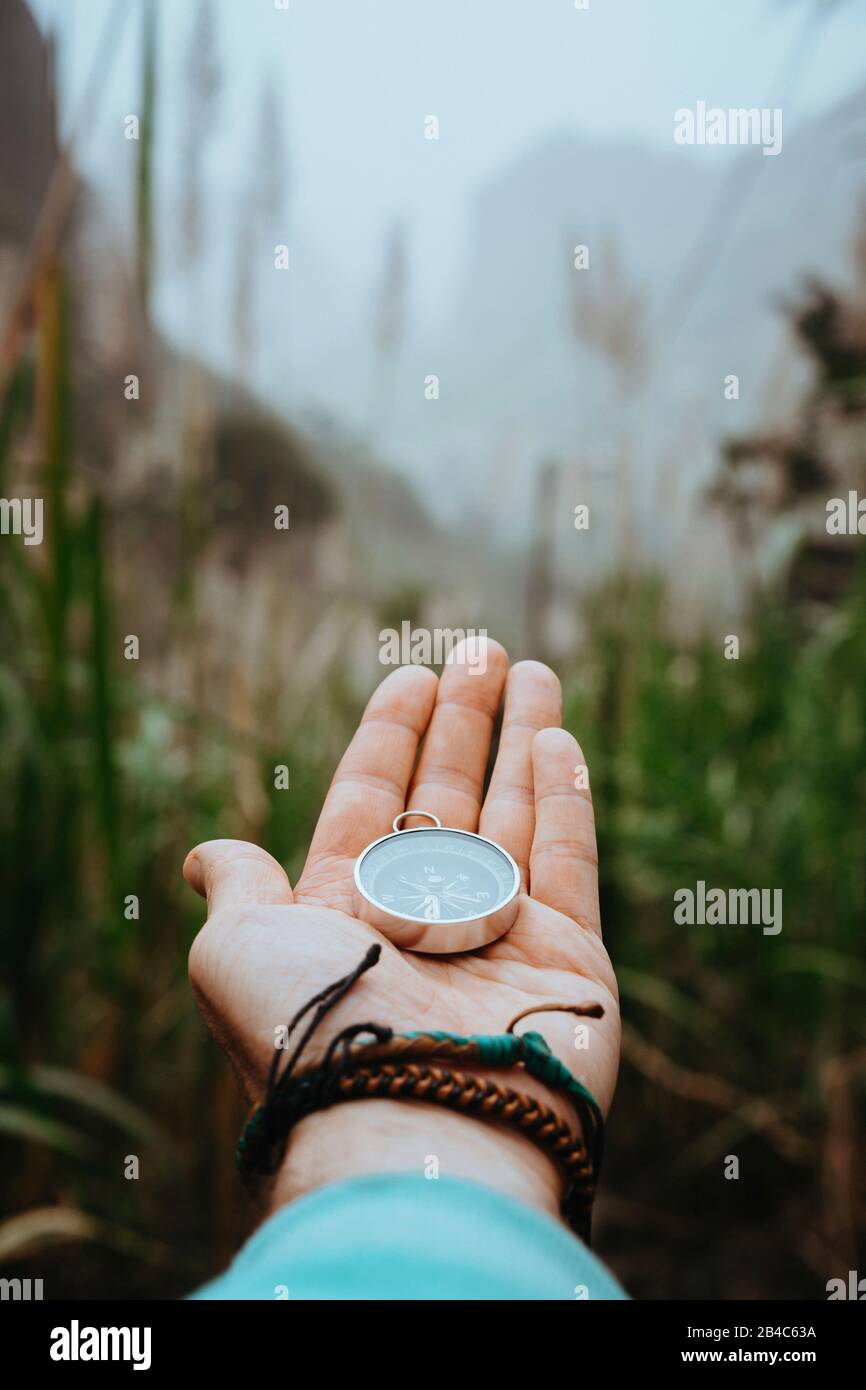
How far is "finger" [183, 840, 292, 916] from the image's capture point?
0.55 m

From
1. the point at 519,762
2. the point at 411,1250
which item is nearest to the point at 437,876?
the point at 519,762

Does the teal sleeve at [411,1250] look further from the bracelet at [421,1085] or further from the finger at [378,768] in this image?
the finger at [378,768]

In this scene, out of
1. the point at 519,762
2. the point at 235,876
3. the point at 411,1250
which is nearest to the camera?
the point at 411,1250

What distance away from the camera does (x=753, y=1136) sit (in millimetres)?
1094

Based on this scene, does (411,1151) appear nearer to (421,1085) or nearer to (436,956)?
(421,1085)

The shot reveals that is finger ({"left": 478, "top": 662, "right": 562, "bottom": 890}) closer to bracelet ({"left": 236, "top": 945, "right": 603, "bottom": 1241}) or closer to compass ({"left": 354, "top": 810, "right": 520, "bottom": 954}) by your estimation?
compass ({"left": 354, "top": 810, "right": 520, "bottom": 954})

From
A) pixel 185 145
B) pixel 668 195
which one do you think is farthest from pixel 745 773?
pixel 668 195

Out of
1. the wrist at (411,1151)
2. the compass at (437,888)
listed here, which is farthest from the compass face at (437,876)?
the wrist at (411,1151)

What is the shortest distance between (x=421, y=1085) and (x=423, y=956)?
129 millimetres

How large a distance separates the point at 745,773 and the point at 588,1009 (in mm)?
776

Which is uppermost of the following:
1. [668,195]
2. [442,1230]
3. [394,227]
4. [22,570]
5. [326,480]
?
[668,195]

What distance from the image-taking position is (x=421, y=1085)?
45 cm

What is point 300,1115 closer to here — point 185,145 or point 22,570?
point 22,570

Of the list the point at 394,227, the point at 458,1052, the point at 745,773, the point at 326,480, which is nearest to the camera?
the point at 458,1052
